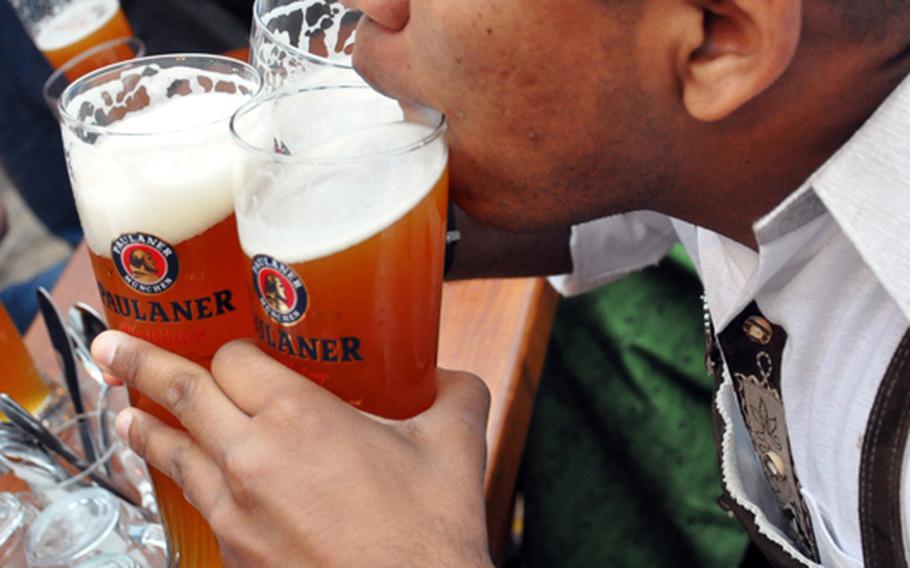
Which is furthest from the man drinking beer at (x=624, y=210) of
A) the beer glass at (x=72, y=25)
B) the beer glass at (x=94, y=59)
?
the beer glass at (x=72, y=25)

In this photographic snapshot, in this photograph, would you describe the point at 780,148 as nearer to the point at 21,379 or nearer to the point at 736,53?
the point at 736,53

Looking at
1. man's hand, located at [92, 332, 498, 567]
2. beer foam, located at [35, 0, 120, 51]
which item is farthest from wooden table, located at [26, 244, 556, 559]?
beer foam, located at [35, 0, 120, 51]

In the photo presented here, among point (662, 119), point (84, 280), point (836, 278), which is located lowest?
point (84, 280)

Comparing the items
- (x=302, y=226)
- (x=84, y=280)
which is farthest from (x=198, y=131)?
(x=84, y=280)

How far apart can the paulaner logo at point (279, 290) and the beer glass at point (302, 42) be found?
0.68ft

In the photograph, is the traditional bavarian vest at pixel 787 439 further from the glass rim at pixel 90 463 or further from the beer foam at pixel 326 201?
the glass rim at pixel 90 463

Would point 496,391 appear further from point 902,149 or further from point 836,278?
point 902,149

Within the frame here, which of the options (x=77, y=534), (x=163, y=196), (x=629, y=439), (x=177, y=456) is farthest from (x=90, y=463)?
(x=629, y=439)

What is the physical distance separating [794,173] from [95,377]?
73cm

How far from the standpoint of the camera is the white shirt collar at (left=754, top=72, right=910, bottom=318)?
2.36 feet

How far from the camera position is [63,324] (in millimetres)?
1133

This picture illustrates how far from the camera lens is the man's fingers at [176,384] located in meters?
0.72

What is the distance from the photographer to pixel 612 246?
1.32m

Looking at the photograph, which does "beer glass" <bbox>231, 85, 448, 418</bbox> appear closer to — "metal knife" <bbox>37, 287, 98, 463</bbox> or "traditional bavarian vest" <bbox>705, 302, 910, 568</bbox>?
"traditional bavarian vest" <bbox>705, 302, 910, 568</bbox>
